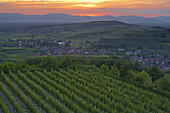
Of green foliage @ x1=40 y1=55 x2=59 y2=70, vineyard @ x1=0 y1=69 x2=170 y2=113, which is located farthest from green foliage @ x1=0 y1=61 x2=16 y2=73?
green foliage @ x1=40 y1=55 x2=59 y2=70

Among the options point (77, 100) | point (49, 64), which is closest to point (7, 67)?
point (49, 64)

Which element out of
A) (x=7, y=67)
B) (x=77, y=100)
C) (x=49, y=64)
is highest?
(x=7, y=67)

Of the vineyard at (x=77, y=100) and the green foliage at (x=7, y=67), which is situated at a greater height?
the green foliage at (x=7, y=67)

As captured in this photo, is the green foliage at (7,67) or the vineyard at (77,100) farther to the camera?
the green foliage at (7,67)

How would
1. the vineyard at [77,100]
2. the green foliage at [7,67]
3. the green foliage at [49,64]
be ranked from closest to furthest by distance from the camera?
the vineyard at [77,100] → the green foliage at [7,67] → the green foliage at [49,64]

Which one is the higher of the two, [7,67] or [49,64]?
[7,67]

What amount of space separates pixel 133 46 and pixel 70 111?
254 feet

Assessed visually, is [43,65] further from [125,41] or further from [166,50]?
[125,41]

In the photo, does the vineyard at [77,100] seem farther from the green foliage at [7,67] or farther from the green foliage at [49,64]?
the green foliage at [49,64]

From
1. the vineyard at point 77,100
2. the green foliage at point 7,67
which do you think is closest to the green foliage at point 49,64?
the green foliage at point 7,67

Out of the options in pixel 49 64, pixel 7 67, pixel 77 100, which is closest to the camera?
pixel 77 100

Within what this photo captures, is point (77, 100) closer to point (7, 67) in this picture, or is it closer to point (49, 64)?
point (49, 64)

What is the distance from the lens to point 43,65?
32219mm

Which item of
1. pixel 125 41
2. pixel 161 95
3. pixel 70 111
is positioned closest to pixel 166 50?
pixel 125 41
